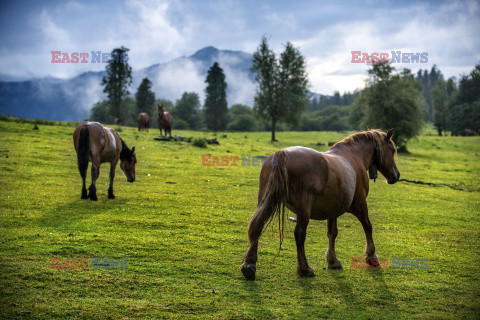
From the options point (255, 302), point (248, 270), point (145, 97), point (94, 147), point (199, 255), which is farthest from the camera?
point (145, 97)

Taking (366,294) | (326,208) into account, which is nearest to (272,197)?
(326,208)

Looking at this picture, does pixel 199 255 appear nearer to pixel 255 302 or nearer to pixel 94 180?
pixel 255 302

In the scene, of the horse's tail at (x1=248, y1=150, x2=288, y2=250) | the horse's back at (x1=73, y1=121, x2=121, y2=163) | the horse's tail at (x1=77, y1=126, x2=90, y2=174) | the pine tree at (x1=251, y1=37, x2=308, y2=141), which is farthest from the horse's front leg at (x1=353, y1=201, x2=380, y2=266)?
the pine tree at (x1=251, y1=37, x2=308, y2=141)

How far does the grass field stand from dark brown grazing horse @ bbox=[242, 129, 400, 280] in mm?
563

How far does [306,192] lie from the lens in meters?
5.80

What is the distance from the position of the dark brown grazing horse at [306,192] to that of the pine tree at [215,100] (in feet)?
234

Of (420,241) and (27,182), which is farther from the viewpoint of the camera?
(27,182)

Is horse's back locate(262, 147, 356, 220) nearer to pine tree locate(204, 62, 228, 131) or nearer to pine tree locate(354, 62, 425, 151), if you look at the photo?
pine tree locate(354, 62, 425, 151)

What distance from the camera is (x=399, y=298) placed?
548cm

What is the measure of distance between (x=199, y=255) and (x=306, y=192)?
2582mm

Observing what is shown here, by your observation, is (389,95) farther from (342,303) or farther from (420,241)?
(342,303)

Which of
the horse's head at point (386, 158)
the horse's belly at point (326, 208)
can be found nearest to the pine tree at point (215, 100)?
the horse's head at point (386, 158)

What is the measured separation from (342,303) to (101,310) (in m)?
3.44

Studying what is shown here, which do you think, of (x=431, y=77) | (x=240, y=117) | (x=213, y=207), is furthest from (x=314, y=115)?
(x=213, y=207)
